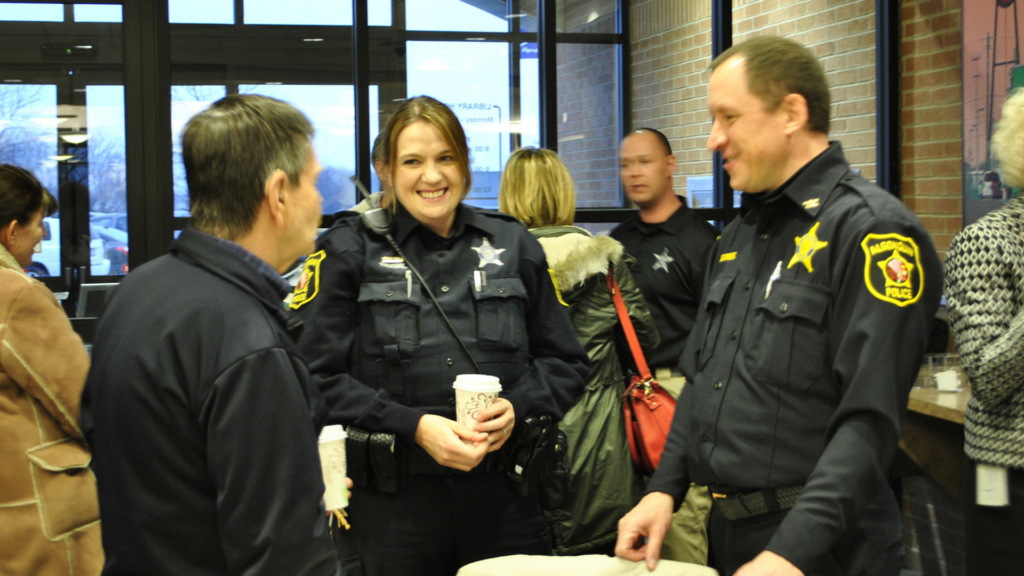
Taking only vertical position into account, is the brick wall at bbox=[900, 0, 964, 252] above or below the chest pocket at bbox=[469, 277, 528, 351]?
above

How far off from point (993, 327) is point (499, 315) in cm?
126

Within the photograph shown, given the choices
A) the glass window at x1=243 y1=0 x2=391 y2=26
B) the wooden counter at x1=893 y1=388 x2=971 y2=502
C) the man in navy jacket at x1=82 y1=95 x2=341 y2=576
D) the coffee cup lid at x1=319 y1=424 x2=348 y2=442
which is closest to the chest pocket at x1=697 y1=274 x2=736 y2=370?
the coffee cup lid at x1=319 y1=424 x2=348 y2=442

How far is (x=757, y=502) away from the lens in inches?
57.2

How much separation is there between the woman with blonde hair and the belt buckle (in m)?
1.29

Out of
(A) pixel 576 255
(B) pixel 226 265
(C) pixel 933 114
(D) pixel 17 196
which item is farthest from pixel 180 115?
(C) pixel 933 114

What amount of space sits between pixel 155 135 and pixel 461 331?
218cm

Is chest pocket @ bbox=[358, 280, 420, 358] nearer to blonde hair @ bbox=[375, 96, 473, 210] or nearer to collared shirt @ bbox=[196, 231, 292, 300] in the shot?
blonde hair @ bbox=[375, 96, 473, 210]

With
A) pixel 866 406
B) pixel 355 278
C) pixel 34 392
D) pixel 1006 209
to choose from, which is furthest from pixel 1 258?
pixel 1006 209

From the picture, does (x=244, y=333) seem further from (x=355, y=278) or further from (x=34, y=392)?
(x=34, y=392)

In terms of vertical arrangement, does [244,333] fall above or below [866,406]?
above

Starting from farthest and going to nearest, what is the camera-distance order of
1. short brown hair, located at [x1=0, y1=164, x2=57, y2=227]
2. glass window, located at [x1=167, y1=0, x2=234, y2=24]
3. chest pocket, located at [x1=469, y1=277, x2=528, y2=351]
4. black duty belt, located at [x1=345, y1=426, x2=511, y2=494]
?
glass window, located at [x1=167, y1=0, x2=234, y2=24] < short brown hair, located at [x1=0, y1=164, x2=57, y2=227] < chest pocket, located at [x1=469, y1=277, x2=528, y2=351] < black duty belt, located at [x1=345, y1=426, x2=511, y2=494]

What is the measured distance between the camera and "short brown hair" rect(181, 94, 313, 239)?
112cm

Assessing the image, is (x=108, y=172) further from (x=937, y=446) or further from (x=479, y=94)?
(x=937, y=446)

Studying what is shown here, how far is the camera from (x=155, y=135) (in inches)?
133
